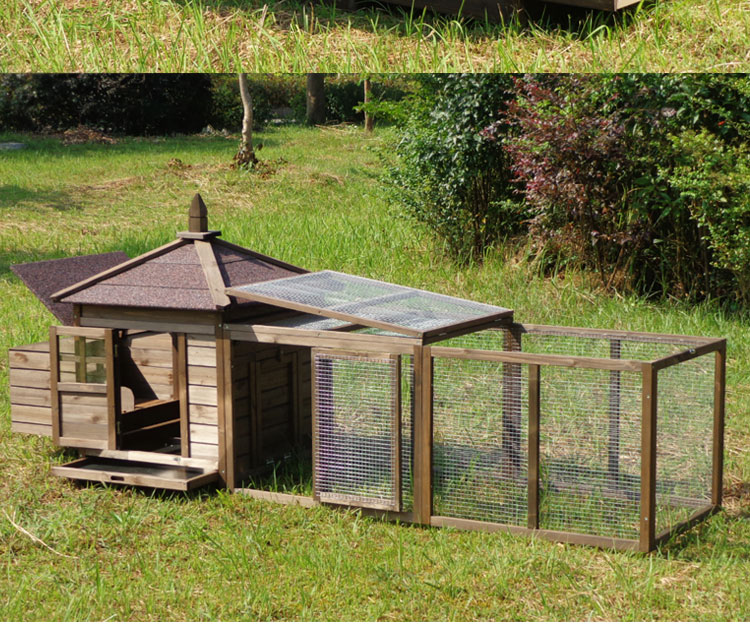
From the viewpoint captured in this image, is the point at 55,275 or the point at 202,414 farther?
the point at 55,275

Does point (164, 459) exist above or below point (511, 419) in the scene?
below

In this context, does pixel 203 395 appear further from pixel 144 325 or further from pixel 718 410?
pixel 718 410

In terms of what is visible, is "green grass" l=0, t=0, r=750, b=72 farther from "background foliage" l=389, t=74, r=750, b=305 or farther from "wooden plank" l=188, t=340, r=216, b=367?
"wooden plank" l=188, t=340, r=216, b=367

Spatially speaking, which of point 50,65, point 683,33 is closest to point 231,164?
point 50,65

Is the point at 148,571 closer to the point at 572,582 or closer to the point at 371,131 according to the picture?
the point at 572,582

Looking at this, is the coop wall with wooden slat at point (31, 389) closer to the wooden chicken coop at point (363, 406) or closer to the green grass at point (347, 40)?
the wooden chicken coop at point (363, 406)

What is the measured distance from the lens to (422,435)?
16.1 feet

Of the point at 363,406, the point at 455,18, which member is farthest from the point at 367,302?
the point at 455,18

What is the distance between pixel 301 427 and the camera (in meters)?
6.03

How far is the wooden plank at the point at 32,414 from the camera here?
598 centimetres

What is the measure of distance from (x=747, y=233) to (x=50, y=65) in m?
5.76

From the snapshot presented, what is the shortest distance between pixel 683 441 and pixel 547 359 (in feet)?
3.25

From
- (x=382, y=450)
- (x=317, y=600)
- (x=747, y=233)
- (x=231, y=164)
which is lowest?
(x=317, y=600)

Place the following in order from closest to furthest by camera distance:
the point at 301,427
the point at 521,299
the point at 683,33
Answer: the point at 301,427, the point at 683,33, the point at 521,299
